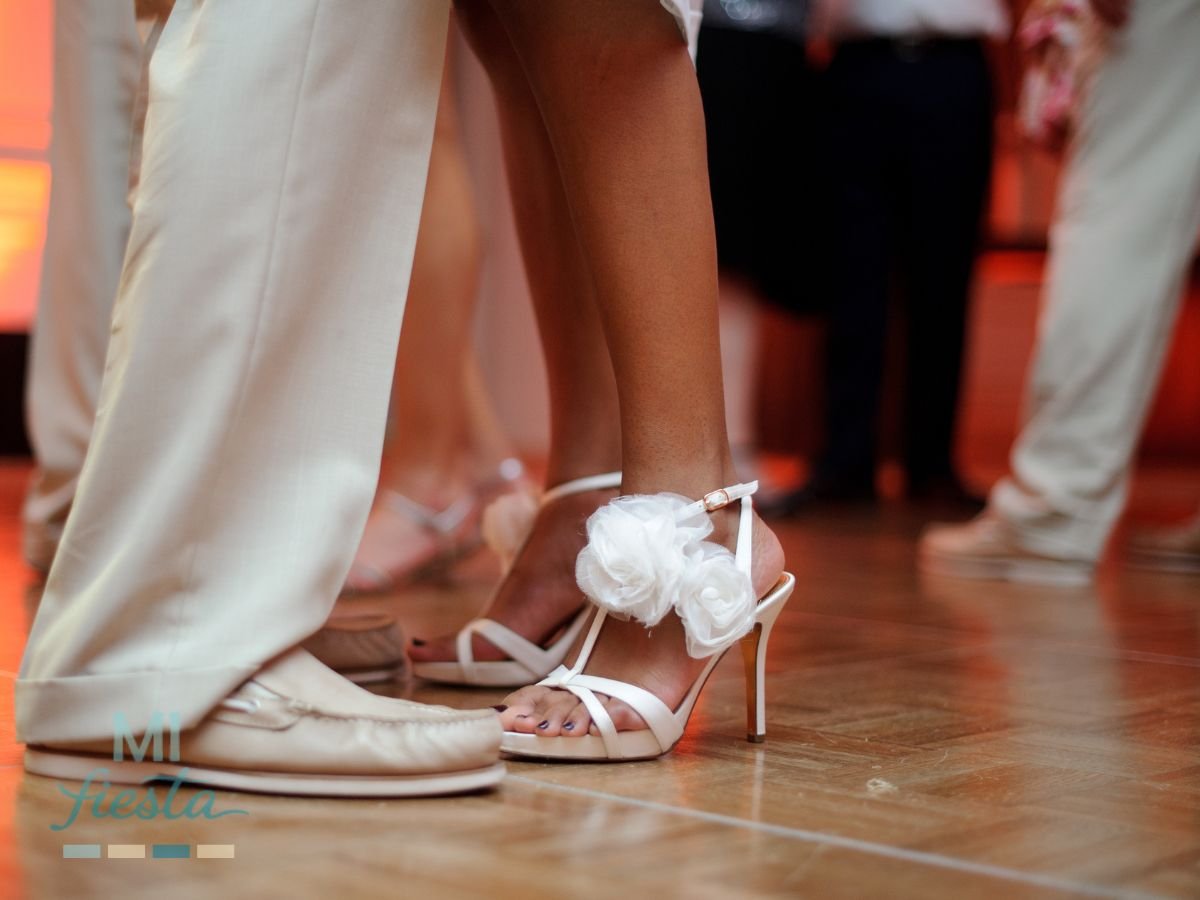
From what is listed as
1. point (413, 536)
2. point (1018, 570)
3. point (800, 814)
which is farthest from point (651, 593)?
point (1018, 570)

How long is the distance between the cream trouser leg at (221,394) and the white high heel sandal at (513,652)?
317mm

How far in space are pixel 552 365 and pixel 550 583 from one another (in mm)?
173

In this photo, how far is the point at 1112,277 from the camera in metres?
1.98

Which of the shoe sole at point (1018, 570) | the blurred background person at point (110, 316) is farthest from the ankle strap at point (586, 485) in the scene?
the shoe sole at point (1018, 570)

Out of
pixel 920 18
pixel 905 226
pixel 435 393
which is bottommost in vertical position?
pixel 435 393

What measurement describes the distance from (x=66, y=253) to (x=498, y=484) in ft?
1.91

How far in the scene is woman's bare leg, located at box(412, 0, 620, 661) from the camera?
111cm

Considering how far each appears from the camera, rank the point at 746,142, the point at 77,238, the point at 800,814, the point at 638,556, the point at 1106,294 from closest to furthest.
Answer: the point at 800,814 → the point at 638,556 → the point at 77,238 → the point at 1106,294 → the point at 746,142

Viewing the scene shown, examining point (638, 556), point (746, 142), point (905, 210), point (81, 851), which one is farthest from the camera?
point (905, 210)

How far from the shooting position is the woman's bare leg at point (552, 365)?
111 cm

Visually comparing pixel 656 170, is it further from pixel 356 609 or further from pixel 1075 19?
pixel 1075 19

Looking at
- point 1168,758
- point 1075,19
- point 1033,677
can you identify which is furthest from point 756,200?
point 1168,758

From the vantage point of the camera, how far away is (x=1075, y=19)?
2.06 metres

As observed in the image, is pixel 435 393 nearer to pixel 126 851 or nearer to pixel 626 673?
pixel 626 673
